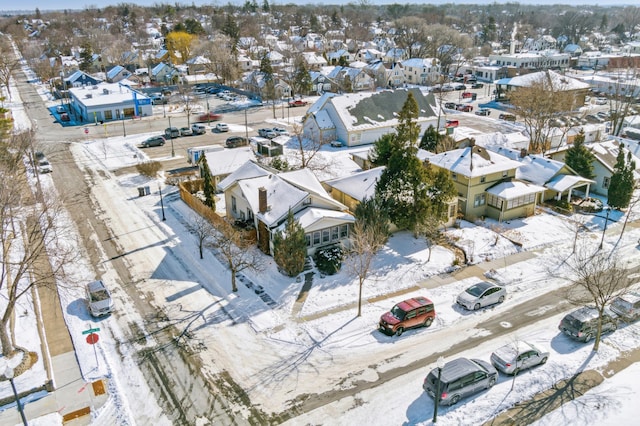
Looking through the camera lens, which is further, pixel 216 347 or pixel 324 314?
pixel 324 314

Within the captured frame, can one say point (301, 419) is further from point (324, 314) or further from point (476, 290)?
point (476, 290)

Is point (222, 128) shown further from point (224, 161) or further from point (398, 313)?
point (398, 313)

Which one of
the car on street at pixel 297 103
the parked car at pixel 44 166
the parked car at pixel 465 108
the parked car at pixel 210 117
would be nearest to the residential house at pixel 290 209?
the parked car at pixel 44 166

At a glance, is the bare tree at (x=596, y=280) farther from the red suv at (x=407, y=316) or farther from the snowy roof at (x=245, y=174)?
the snowy roof at (x=245, y=174)

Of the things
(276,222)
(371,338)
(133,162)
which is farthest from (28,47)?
(371,338)

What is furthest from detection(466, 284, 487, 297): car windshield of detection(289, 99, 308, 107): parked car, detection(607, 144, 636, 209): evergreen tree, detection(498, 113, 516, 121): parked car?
detection(289, 99, 308, 107): parked car

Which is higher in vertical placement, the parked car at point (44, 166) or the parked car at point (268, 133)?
the parked car at point (268, 133)

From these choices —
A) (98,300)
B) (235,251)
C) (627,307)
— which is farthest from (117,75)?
(627,307)

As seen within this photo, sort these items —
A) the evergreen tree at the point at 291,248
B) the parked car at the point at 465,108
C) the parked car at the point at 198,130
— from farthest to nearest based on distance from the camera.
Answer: the parked car at the point at 465,108 < the parked car at the point at 198,130 < the evergreen tree at the point at 291,248

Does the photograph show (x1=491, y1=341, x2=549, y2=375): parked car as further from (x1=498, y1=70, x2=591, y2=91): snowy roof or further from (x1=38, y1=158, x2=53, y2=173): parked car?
(x1=498, y1=70, x2=591, y2=91): snowy roof
